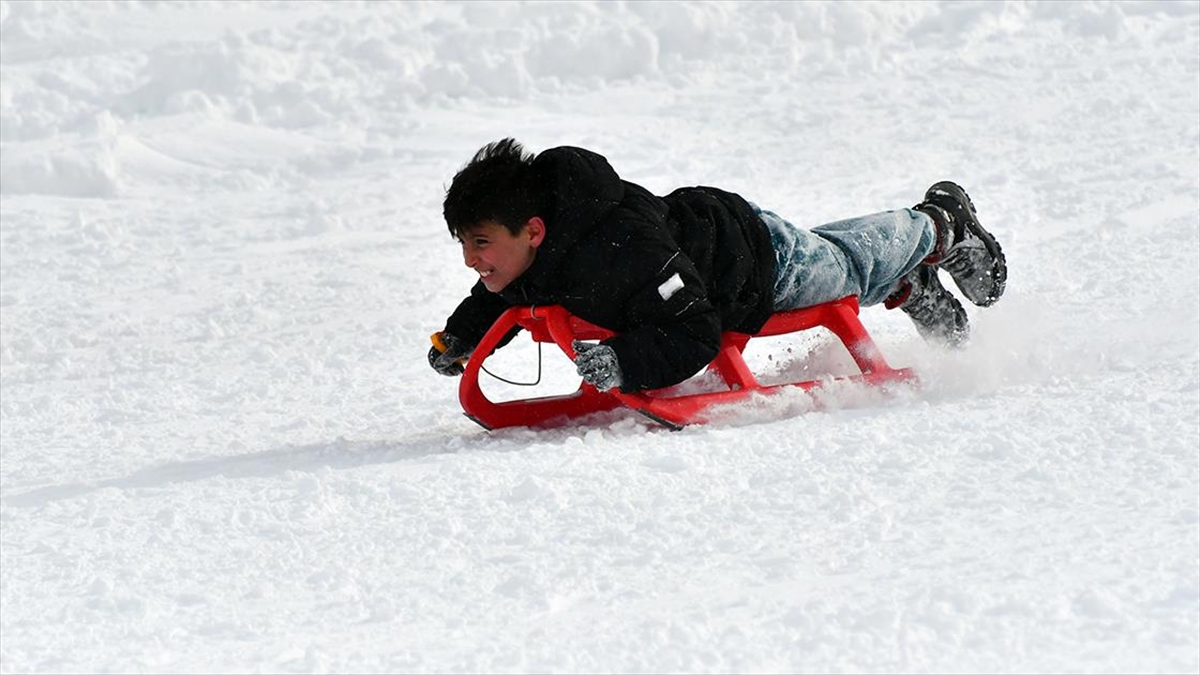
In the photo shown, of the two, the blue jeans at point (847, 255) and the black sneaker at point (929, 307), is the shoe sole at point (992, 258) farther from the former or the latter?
the blue jeans at point (847, 255)

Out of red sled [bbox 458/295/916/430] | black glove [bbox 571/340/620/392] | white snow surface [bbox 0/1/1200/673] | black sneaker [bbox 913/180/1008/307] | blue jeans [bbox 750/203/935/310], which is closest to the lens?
white snow surface [bbox 0/1/1200/673]

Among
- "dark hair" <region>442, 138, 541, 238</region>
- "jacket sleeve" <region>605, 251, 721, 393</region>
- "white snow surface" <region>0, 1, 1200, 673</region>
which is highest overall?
"dark hair" <region>442, 138, 541, 238</region>

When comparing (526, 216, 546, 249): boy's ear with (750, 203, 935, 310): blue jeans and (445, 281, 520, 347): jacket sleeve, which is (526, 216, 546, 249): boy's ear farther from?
(750, 203, 935, 310): blue jeans

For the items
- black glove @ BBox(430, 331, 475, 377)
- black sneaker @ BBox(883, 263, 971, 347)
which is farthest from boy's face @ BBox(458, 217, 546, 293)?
black sneaker @ BBox(883, 263, 971, 347)

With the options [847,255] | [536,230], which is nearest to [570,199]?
[536,230]

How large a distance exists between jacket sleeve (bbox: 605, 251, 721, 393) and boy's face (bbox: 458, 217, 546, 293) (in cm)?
26

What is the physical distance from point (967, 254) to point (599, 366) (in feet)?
4.26

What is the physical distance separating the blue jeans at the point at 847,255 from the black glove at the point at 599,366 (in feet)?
1.83

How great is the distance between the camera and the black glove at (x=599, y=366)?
12.1 feet

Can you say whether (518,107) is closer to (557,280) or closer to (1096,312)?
(1096,312)

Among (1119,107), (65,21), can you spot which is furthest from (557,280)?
(65,21)

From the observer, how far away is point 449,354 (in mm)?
4148

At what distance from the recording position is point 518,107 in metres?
8.43

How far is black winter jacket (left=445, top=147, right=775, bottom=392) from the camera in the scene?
3.73m
